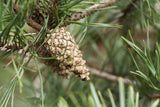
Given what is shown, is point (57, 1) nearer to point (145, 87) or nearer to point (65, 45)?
point (65, 45)

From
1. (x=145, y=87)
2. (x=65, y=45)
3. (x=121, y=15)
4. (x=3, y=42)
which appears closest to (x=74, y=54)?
(x=65, y=45)

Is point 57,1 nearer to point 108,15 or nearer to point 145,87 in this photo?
point 145,87

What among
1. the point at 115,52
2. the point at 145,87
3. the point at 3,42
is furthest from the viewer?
the point at 115,52

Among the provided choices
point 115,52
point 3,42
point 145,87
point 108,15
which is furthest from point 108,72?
point 3,42

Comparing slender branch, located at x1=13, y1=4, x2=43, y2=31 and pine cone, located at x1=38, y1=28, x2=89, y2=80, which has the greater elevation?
slender branch, located at x1=13, y1=4, x2=43, y2=31

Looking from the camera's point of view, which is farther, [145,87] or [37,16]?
[145,87]

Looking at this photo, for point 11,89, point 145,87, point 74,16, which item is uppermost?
point 74,16

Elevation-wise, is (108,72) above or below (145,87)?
below

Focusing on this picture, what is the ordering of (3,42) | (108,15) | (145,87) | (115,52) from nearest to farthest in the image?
(3,42), (145,87), (108,15), (115,52)

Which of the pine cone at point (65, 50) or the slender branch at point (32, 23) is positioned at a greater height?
the slender branch at point (32, 23)
